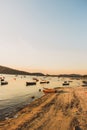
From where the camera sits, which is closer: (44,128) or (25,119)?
(44,128)

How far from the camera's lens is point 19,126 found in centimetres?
2245

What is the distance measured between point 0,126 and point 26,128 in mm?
2850

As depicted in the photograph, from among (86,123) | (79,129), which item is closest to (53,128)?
(79,129)

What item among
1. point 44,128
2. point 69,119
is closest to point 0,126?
point 44,128

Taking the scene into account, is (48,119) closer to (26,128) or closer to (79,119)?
(79,119)

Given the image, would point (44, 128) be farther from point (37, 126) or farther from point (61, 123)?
point (61, 123)

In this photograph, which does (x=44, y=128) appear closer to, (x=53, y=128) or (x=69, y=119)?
(x=53, y=128)

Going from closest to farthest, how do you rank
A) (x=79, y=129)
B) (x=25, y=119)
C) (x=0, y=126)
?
(x=79, y=129) < (x=0, y=126) < (x=25, y=119)

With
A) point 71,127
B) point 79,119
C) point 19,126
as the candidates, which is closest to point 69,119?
point 79,119

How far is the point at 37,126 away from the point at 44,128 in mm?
1017

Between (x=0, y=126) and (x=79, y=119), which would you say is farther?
(x=79, y=119)

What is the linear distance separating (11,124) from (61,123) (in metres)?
4.96

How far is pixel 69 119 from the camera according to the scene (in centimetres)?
2628

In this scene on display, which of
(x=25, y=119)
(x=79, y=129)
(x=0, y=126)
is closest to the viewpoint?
(x=79, y=129)
